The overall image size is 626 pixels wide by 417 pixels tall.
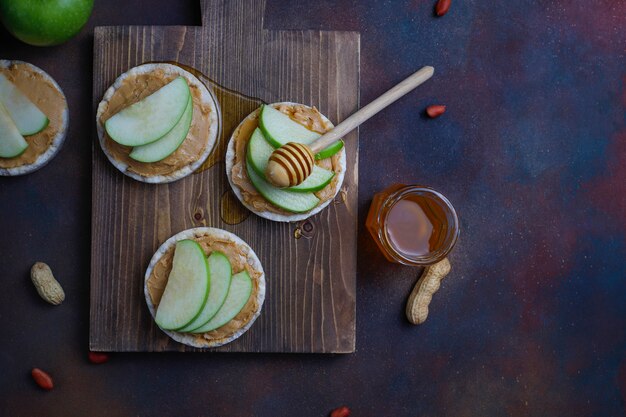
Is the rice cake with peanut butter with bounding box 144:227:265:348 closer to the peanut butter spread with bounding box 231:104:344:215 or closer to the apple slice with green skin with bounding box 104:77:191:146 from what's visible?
the peanut butter spread with bounding box 231:104:344:215

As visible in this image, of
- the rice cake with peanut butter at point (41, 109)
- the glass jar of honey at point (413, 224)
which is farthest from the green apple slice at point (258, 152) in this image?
the rice cake with peanut butter at point (41, 109)

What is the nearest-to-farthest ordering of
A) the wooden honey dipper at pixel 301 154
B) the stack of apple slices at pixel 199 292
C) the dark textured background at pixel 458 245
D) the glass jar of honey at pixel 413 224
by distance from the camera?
the wooden honey dipper at pixel 301 154, the stack of apple slices at pixel 199 292, the glass jar of honey at pixel 413 224, the dark textured background at pixel 458 245

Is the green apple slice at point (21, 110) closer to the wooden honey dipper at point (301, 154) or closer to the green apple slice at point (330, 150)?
the wooden honey dipper at point (301, 154)

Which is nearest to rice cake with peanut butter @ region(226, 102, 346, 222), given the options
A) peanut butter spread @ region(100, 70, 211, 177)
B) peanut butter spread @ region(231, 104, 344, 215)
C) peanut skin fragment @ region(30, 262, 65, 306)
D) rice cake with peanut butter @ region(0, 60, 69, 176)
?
peanut butter spread @ region(231, 104, 344, 215)

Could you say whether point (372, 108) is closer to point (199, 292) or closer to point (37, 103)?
point (199, 292)

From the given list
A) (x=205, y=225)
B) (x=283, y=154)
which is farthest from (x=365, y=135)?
(x=205, y=225)

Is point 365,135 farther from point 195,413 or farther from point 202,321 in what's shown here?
point 195,413

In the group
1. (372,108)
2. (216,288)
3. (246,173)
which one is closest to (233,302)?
(216,288)
